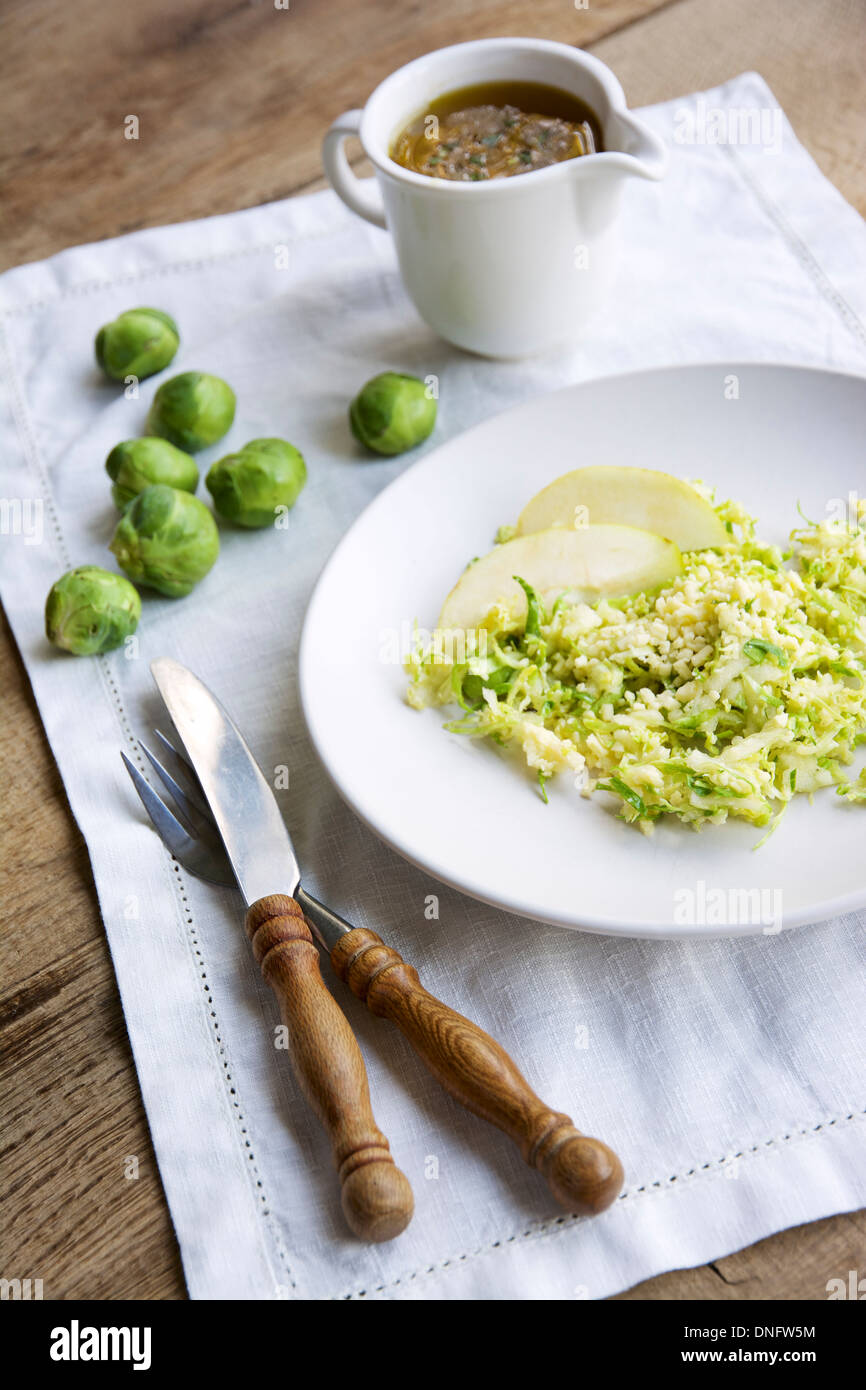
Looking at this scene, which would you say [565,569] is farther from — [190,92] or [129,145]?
[190,92]


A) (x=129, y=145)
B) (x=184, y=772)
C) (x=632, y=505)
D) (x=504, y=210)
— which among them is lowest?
(x=184, y=772)

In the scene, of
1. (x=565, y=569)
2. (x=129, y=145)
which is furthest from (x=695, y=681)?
(x=129, y=145)

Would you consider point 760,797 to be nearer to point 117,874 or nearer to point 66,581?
point 117,874

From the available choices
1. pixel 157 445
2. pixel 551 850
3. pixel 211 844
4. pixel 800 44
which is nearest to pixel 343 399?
pixel 157 445

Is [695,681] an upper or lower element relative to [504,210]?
lower

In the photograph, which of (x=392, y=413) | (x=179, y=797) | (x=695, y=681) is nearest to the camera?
(x=695, y=681)

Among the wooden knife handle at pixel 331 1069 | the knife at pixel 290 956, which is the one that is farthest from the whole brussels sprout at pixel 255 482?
the wooden knife handle at pixel 331 1069

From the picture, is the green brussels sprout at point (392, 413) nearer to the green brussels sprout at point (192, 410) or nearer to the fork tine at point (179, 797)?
the green brussels sprout at point (192, 410)

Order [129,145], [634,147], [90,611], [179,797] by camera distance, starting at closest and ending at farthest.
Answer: [179,797], [90,611], [634,147], [129,145]
